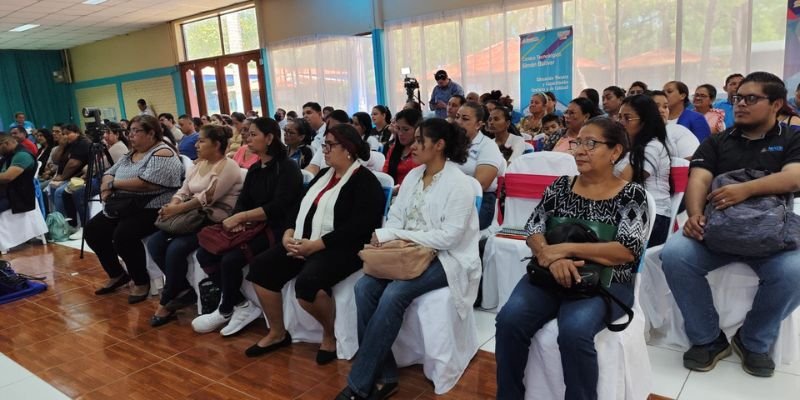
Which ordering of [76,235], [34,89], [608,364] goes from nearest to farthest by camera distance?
1. [608,364]
2. [76,235]
3. [34,89]

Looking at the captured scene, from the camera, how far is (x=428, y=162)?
245 cm

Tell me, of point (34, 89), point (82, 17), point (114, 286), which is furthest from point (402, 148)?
point (34, 89)

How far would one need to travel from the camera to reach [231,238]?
114 inches

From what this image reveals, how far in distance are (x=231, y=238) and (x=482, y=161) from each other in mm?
1498

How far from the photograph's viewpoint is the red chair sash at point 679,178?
Answer: 2.59m

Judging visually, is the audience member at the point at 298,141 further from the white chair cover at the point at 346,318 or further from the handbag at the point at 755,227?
the handbag at the point at 755,227

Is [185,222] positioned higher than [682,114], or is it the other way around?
[682,114]

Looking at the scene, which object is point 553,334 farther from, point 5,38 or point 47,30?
point 5,38

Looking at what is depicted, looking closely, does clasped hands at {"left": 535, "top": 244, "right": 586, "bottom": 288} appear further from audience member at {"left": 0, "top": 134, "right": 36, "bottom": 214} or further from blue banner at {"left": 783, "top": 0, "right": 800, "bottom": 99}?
blue banner at {"left": 783, "top": 0, "right": 800, "bottom": 99}

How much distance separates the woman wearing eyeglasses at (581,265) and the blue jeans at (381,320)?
1.49 ft

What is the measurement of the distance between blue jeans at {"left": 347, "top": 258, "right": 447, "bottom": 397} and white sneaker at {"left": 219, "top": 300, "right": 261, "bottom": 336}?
1.01 m

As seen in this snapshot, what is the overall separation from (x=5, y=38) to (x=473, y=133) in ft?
43.7

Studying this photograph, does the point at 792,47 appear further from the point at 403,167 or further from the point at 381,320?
the point at 381,320

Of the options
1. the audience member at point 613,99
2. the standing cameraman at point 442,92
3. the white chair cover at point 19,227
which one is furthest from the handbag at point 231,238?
the standing cameraman at point 442,92
